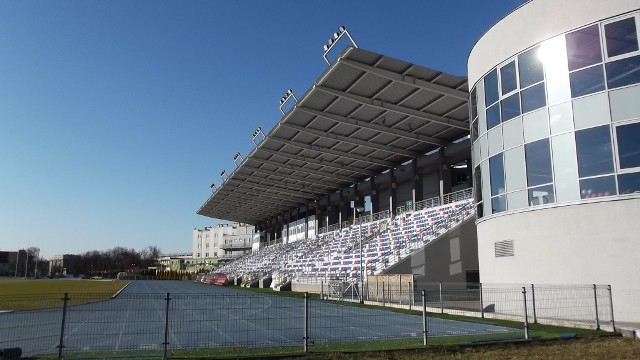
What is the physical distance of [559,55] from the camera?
19328 mm

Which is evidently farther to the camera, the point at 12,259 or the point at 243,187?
the point at 12,259

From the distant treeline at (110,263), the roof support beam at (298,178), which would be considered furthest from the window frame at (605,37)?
the distant treeline at (110,263)

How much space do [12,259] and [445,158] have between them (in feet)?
555

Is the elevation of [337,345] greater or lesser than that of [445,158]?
lesser

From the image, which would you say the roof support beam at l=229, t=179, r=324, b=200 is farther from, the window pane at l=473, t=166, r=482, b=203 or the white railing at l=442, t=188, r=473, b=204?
the window pane at l=473, t=166, r=482, b=203

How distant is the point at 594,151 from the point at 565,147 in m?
1.06

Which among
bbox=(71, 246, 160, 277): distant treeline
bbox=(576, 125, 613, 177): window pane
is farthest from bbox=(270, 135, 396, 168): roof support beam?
bbox=(71, 246, 160, 277): distant treeline

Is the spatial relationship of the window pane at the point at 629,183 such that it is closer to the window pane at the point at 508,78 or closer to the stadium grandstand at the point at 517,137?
the stadium grandstand at the point at 517,137

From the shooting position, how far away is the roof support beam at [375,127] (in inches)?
1471

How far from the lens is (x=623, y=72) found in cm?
1750

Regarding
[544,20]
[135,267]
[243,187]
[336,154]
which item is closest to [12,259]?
[135,267]

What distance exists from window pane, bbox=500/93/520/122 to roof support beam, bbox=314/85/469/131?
1324 cm

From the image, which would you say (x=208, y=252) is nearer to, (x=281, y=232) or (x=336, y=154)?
(x=281, y=232)

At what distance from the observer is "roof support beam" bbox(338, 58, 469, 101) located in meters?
29.6
